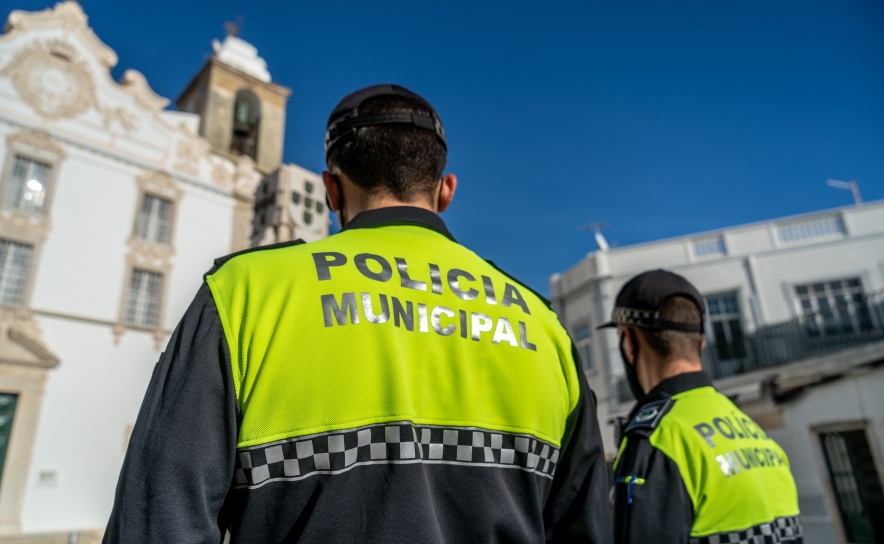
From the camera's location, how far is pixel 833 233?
18656 mm

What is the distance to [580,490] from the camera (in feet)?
4.85

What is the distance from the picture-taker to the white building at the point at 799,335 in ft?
38.7

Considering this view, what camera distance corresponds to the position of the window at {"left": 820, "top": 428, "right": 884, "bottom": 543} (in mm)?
11344

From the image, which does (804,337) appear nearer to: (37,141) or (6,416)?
(6,416)

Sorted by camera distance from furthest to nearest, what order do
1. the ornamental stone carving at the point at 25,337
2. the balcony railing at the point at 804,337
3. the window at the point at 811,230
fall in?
1. the window at the point at 811,230
2. the balcony railing at the point at 804,337
3. the ornamental stone carving at the point at 25,337

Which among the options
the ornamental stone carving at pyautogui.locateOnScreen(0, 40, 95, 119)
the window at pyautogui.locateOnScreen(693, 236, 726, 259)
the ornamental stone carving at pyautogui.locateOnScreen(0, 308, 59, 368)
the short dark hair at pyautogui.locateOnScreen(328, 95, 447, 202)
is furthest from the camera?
the window at pyautogui.locateOnScreen(693, 236, 726, 259)

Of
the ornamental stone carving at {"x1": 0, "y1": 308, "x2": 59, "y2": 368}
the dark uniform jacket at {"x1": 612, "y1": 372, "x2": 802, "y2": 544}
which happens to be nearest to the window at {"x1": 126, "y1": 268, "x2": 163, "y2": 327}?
the ornamental stone carving at {"x1": 0, "y1": 308, "x2": 59, "y2": 368}

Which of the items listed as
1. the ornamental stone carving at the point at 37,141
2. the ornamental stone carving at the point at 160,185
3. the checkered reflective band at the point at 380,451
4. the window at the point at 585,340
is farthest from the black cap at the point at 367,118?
the window at the point at 585,340

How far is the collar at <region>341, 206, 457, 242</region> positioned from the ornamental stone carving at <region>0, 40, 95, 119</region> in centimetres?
1919

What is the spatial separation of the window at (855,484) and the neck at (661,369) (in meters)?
11.7

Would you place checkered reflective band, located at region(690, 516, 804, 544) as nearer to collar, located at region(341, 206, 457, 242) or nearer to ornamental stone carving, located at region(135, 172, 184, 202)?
collar, located at region(341, 206, 457, 242)

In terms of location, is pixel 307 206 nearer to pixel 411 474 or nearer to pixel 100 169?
pixel 411 474

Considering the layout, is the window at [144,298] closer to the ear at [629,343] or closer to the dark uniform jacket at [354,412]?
the ear at [629,343]

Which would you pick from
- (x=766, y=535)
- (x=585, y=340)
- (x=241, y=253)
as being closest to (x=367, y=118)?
(x=241, y=253)
